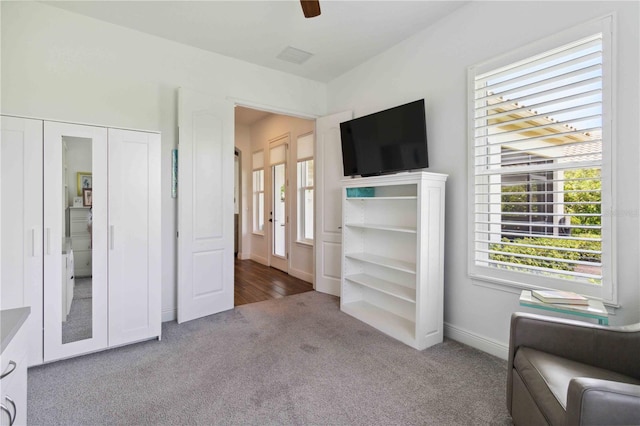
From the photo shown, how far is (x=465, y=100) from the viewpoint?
8.95 ft

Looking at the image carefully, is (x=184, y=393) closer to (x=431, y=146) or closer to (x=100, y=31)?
(x=431, y=146)

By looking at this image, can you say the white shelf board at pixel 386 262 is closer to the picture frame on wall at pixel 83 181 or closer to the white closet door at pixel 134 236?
the white closet door at pixel 134 236

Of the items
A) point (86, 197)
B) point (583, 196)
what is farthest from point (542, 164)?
point (86, 197)

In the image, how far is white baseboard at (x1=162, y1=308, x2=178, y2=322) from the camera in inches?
129

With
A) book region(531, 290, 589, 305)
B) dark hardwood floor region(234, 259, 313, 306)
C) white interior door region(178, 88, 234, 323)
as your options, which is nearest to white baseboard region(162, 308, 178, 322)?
white interior door region(178, 88, 234, 323)

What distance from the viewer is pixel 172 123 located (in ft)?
10.9

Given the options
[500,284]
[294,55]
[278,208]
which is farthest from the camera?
[278,208]

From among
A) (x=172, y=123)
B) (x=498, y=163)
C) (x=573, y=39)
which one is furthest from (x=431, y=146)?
(x=172, y=123)

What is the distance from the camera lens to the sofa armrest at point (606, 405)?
107cm

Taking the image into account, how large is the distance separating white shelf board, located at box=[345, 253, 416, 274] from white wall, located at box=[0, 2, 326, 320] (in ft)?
6.77

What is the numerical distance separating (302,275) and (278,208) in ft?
5.20

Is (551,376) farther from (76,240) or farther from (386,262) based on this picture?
(76,240)

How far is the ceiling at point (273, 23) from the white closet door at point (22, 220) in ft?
4.61

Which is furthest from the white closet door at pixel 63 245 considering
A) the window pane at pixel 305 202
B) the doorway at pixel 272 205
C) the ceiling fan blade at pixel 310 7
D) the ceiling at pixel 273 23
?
the window pane at pixel 305 202
